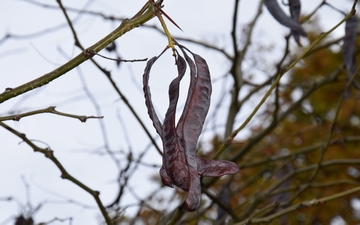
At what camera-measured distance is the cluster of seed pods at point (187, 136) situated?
75 centimetres

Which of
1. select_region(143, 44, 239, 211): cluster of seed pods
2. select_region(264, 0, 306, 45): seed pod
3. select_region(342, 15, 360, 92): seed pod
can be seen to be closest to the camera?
select_region(143, 44, 239, 211): cluster of seed pods

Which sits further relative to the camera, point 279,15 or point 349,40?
point 349,40

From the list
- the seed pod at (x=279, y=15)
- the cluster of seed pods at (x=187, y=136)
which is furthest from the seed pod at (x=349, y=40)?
the cluster of seed pods at (x=187, y=136)

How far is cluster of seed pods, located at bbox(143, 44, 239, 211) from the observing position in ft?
2.44

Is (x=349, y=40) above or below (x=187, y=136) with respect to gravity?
above

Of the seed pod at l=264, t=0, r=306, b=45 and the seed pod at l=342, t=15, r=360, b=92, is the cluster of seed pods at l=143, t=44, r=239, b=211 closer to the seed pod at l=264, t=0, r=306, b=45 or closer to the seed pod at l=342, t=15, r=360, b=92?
the seed pod at l=264, t=0, r=306, b=45

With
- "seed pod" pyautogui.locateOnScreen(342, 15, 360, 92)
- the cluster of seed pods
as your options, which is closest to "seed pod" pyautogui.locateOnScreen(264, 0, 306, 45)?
"seed pod" pyautogui.locateOnScreen(342, 15, 360, 92)

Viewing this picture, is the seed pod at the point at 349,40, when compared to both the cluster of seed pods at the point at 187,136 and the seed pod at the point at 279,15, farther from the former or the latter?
the cluster of seed pods at the point at 187,136

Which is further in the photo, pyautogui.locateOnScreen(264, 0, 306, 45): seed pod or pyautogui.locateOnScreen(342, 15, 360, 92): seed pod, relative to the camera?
pyautogui.locateOnScreen(342, 15, 360, 92): seed pod

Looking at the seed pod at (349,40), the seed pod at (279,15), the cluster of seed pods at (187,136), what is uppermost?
the seed pod at (279,15)

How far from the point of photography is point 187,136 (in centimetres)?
77

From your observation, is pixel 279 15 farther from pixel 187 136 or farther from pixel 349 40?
pixel 187 136

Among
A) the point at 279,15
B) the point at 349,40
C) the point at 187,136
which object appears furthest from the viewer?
the point at 349,40

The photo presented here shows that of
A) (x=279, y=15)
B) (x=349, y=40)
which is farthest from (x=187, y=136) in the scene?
(x=349, y=40)
